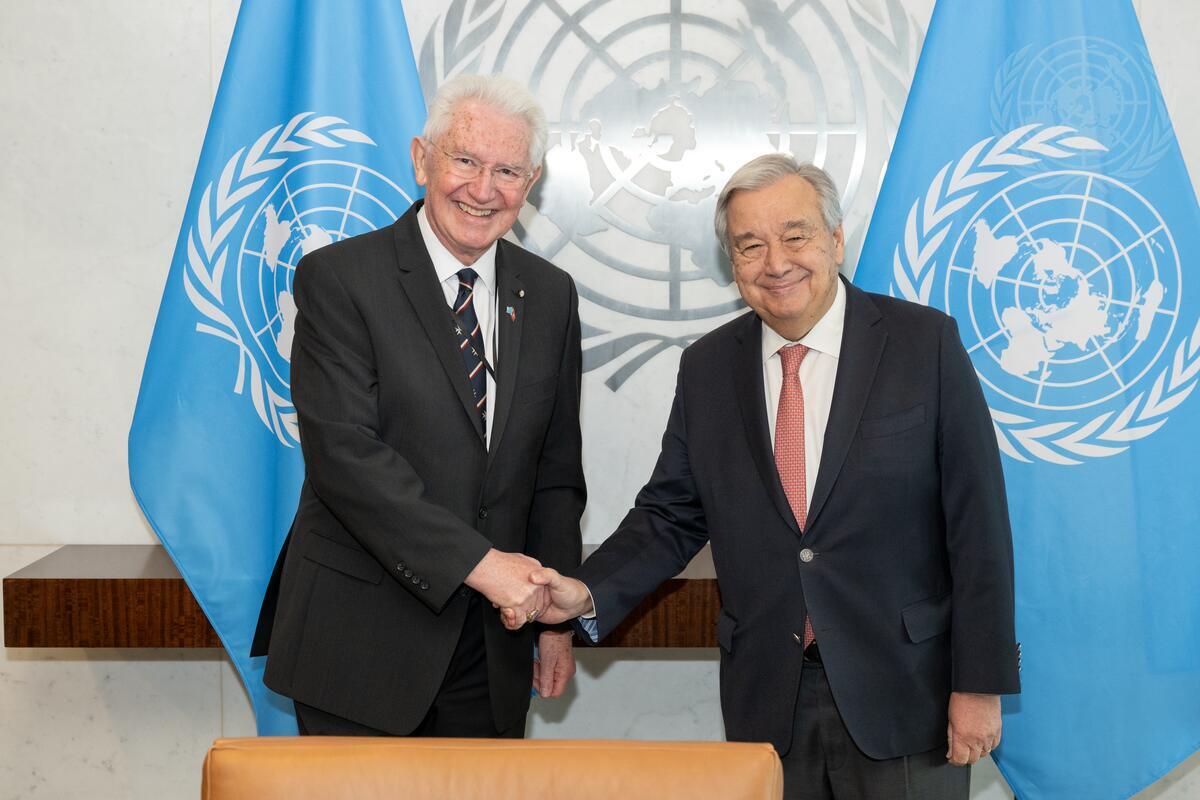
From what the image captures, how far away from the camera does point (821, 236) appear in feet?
6.24

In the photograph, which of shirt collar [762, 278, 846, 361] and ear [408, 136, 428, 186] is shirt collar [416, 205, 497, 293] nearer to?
ear [408, 136, 428, 186]

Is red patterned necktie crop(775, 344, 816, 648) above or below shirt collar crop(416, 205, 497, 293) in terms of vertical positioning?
below

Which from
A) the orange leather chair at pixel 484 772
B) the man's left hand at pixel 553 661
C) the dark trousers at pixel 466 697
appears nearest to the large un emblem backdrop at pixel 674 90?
the man's left hand at pixel 553 661

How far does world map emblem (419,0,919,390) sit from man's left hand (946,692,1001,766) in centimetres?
147

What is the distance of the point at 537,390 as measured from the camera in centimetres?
202

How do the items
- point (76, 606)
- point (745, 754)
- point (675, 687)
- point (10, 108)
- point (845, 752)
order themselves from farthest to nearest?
1. point (675, 687)
2. point (10, 108)
3. point (76, 606)
4. point (845, 752)
5. point (745, 754)

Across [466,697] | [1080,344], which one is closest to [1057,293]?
[1080,344]

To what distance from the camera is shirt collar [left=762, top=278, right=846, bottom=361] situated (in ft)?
6.32

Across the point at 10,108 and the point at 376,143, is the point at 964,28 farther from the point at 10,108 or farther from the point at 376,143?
the point at 10,108

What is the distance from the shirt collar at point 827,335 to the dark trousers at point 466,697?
72 cm

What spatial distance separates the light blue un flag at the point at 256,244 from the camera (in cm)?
262

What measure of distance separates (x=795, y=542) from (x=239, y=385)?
1486 mm

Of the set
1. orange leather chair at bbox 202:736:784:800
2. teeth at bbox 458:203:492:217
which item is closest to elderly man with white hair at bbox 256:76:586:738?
teeth at bbox 458:203:492:217

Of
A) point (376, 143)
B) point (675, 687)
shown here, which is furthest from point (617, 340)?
point (675, 687)
